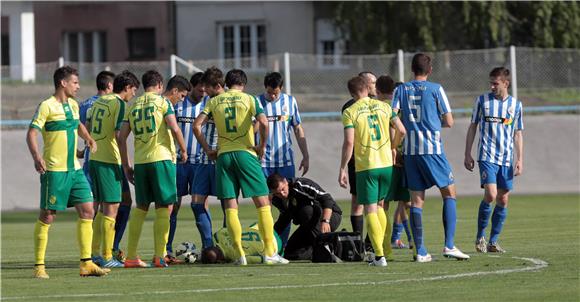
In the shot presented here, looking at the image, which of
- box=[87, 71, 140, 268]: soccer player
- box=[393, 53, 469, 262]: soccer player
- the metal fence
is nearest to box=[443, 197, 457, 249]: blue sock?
box=[393, 53, 469, 262]: soccer player

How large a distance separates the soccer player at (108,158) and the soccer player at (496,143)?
13.7 feet

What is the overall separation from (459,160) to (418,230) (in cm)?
1620

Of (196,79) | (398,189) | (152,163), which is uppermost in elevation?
(196,79)

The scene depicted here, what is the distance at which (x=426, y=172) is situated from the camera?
46.5 feet

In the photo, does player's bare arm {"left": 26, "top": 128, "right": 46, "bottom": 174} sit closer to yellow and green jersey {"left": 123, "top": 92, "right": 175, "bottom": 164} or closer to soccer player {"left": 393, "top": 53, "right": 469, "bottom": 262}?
yellow and green jersey {"left": 123, "top": 92, "right": 175, "bottom": 164}

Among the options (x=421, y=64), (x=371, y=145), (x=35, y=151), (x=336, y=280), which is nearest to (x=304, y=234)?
(x=371, y=145)

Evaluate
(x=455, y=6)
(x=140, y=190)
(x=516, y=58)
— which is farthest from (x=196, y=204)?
(x=455, y=6)

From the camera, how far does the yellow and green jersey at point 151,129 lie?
46.0ft

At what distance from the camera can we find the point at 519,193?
1154 inches

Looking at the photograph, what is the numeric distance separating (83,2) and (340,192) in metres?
23.2

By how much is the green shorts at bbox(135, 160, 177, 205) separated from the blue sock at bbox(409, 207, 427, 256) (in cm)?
258

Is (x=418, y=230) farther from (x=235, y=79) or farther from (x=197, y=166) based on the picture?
(x=197, y=166)

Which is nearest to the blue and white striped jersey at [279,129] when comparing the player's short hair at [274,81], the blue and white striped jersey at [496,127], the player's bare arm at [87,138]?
the player's short hair at [274,81]

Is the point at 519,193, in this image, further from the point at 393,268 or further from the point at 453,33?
the point at 393,268
